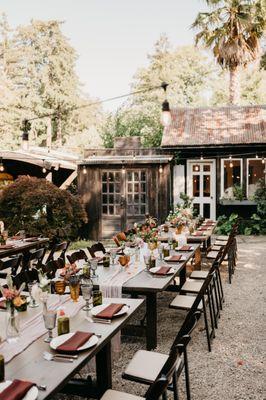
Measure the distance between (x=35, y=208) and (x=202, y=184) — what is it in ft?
21.6

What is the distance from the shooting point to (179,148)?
14.1 metres

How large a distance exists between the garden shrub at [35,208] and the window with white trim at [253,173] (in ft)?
22.7

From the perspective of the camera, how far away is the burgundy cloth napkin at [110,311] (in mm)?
3220

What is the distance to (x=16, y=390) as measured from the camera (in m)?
2.11

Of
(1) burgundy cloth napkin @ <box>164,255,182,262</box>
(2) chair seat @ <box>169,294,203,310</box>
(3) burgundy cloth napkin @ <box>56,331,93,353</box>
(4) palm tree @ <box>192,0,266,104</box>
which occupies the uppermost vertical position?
(4) palm tree @ <box>192,0,266,104</box>

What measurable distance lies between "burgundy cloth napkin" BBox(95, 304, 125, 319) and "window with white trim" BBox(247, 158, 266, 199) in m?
11.8

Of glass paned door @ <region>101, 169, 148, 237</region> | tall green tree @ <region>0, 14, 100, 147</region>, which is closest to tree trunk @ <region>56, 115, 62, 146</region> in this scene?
A: tall green tree @ <region>0, 14, 100, 147</region>

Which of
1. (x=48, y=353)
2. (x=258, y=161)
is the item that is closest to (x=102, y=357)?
(x=48, y=353)

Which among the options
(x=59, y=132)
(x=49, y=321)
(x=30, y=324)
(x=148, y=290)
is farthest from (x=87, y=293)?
(x=59, y=132)

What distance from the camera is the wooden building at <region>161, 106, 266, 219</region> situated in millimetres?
14070

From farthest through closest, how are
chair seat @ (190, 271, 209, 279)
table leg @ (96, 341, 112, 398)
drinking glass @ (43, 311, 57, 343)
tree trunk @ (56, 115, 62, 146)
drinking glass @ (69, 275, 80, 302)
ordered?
tree trunk @ (56, 115, 62, 146)
chair seat @ (190, 271, 209, 279)
drinking glass @ (69, 275, 80, 302)
table leg @ (96, 341, 112, 398)
drinking glass @ (43, 311, 57, 343)

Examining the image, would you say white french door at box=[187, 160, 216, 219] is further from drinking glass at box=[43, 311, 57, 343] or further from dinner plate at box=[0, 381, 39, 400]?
dinner plate at box=[0, 381, 39, 400]

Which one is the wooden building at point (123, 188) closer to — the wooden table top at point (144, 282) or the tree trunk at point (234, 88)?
the tree trunk at point (234, 88)

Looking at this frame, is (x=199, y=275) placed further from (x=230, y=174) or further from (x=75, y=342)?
(x=230, y=174)
